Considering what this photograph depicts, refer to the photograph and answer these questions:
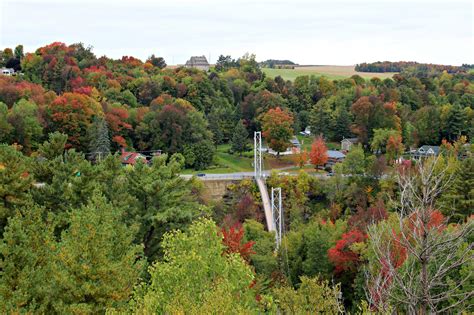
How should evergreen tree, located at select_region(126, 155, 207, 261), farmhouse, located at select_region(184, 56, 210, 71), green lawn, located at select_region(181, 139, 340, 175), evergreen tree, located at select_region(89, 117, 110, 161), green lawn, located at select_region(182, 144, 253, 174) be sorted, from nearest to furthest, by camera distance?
evergreen tree, located at select_region(126, 155, 207, 261)
evergreen tree, located at select_region(89, 117, 110, 161)
green lawn, located at select_region(182, 144, 253, 174)
green lawn, located at select_region(181, 139, 340, 175)
farmhouse, located at select_region(184, 56, 210, 71)

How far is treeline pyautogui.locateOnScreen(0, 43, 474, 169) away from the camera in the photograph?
130ft

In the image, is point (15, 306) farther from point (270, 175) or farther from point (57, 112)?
point (57, 112)

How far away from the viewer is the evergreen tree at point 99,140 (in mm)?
37969

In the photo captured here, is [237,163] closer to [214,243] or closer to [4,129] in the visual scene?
[4,129]

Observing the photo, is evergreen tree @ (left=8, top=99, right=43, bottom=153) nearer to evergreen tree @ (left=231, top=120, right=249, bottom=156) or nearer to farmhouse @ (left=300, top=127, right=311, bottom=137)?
evergreen tree @ (left=231, top=120, right=249, bottom=156)

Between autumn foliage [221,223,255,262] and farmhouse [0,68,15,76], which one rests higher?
farmhouse [0,68,15,76]

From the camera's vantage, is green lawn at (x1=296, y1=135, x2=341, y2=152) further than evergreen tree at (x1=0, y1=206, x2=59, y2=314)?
Yes

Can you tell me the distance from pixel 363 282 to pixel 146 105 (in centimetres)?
3599

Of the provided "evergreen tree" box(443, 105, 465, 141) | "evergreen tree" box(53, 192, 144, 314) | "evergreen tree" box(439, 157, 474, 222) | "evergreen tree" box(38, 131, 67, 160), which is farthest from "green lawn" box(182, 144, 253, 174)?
"evergreen tree" box(53, 192, 144, 314)

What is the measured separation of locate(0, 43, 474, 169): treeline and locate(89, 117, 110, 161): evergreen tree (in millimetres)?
81

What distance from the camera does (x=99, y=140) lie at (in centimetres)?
3800

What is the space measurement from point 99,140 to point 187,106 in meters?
10.9

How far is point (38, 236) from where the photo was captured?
1405 cm

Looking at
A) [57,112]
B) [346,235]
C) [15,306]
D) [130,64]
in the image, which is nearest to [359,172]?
[346,235]
